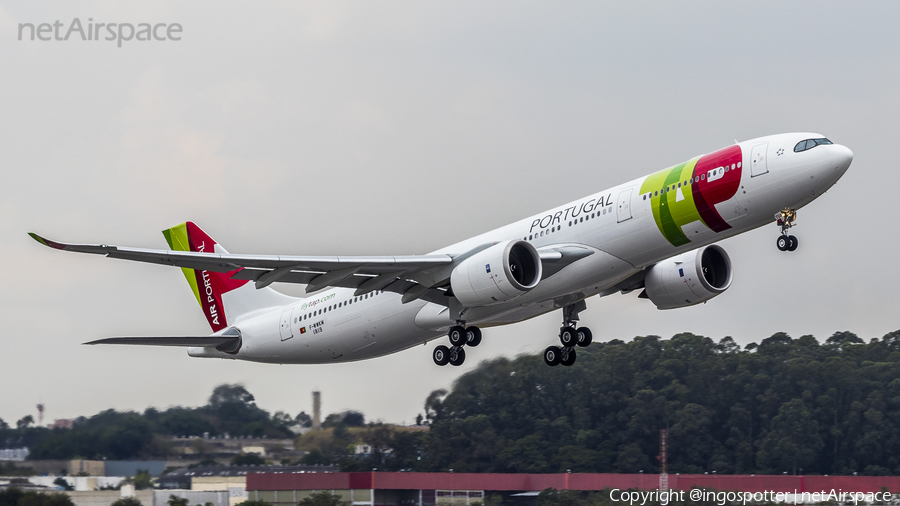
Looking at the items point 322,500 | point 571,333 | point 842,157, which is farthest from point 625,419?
point 842,157

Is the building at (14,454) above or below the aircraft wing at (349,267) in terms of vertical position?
below

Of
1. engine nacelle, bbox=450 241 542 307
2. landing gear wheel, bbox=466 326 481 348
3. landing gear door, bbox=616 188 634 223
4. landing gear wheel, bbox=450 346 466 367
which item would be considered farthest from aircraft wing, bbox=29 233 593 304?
landing gear wheel, bbox=450 346 466 367

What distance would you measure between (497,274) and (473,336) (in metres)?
3.62

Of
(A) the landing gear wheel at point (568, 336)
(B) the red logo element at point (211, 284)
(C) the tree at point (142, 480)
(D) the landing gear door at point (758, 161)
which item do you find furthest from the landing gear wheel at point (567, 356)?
(C) the tree at point (142, 480)

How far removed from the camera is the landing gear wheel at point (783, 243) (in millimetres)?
24000

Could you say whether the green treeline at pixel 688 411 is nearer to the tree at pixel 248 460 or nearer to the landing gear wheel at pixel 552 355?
the tree at pixel 248 460

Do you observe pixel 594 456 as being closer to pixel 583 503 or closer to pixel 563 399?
pixel 563 399

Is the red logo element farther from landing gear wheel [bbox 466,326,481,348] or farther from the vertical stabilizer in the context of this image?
landing gear wheel [bbox 466,326,481,348]

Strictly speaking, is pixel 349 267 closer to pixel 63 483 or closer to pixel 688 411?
pixel 63 483

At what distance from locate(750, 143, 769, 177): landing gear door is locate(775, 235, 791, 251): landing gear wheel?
1.58 metres

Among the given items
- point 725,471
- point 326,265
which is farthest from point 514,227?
point 725,471

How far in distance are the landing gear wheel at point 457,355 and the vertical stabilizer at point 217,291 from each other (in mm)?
7309

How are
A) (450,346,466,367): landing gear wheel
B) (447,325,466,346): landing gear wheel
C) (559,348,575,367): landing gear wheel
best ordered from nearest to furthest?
(447,325,466,346): landing gear wheel
(450,346,466,367): landing gear wheel
(559,348,575,367): landing gear wheel

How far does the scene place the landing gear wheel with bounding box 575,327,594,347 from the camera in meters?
30.1
